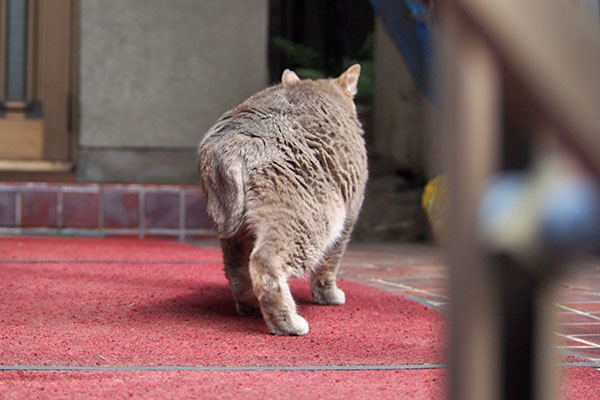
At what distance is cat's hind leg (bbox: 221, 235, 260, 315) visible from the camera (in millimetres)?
2275

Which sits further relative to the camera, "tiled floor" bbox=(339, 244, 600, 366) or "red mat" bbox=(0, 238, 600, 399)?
"tiled floor" bbox=(339, 244, 600, 366)

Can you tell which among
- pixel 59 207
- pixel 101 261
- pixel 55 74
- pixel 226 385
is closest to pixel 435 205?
pixel 101 261

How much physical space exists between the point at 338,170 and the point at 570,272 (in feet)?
6.20

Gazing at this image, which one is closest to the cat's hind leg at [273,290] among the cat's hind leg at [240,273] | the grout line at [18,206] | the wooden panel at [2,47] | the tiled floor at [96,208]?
the cat's hind leg at [240,273]

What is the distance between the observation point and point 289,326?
200 centimetres

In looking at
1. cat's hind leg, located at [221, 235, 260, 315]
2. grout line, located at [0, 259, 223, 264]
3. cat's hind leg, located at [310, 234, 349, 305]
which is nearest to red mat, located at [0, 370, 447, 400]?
cat's hind leg, located at [221, 235, 260, 315]

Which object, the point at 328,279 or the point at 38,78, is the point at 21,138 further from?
the point at 328,279

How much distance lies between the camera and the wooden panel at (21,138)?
17.3ft

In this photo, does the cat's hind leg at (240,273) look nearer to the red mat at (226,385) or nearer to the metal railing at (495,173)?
the red mat at (226,385)

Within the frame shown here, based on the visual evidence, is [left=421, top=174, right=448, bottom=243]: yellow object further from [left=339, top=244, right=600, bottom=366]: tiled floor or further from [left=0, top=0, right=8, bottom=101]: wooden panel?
[left=0, top=0, right=8, bottom=101]: wooden panel

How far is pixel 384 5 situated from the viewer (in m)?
4.48

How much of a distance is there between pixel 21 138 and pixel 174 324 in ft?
12.0

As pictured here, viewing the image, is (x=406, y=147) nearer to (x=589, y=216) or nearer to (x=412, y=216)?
(x=412, y=216)

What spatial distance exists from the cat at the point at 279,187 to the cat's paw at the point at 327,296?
269 mm
